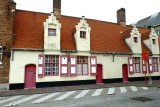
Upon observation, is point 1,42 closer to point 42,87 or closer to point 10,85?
point 10,85

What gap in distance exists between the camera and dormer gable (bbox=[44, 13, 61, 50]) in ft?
51.5

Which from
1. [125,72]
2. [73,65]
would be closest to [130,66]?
[125,72]

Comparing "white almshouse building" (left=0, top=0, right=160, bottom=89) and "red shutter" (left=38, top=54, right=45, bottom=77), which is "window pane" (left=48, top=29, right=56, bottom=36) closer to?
"white almshouse building" (left=0, top=0, right=160, bottom=89)

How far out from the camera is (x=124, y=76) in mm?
19641

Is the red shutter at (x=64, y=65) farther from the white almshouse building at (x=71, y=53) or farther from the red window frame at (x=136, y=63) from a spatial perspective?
the red window frame at (x=136, y=63)

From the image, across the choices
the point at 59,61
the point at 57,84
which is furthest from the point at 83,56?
the point at 57,84

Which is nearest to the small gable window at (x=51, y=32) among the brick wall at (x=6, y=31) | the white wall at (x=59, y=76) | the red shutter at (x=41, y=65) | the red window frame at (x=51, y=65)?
the white wall at (x=59, y=76)

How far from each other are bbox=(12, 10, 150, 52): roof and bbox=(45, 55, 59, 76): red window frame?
4.13 ft

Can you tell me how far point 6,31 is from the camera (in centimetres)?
1444

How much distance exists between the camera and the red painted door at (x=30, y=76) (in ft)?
48.7

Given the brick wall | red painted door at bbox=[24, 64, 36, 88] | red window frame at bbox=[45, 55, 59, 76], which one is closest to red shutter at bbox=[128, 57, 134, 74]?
red window frame at bbox=[45, 55, 59, 76]

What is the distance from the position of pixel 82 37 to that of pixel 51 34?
344 centimetres

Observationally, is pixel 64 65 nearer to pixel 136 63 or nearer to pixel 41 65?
pixel 41 65

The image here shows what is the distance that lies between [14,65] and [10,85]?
5.77 feet
